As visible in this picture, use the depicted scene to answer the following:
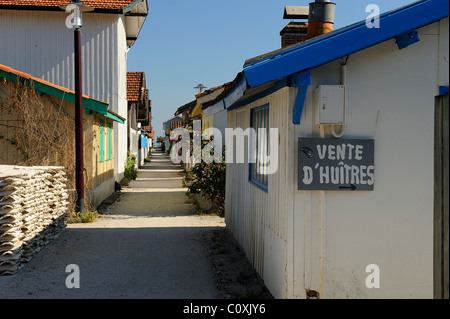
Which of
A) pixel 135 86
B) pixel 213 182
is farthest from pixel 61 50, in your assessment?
pixel 213 182

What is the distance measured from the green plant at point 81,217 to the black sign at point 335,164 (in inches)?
277

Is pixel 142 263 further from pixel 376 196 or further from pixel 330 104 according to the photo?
pixel 330 104

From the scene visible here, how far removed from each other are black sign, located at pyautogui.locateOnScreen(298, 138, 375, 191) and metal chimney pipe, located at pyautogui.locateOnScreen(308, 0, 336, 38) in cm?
234

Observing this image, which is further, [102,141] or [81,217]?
[102,141]

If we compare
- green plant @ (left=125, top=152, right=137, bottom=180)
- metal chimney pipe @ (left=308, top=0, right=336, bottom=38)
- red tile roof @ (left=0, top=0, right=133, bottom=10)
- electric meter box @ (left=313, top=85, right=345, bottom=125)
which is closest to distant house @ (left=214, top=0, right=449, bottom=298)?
electric meter box @ (left=313, top=85, right=345, bottom=125)

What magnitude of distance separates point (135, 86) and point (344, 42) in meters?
18.7

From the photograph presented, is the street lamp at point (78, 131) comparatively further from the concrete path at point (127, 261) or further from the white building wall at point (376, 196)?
the white building wall at point (376, 196)

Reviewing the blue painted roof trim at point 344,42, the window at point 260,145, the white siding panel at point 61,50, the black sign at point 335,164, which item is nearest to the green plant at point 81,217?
the window at point 260,145

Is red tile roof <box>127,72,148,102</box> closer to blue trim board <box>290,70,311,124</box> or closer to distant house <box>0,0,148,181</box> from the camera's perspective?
distant house <box>0,0,148,181</box>

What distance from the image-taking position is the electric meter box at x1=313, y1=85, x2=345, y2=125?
462 cm

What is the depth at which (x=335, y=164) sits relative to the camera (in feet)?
15.8

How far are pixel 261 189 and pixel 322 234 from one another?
1.50 meters

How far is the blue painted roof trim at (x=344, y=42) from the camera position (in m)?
4.46
